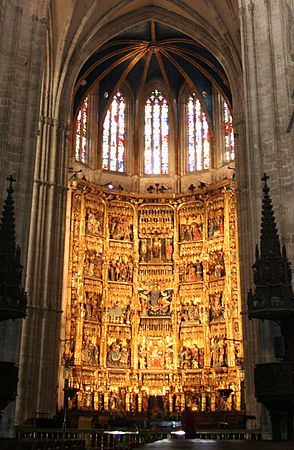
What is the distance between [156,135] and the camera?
32969 mm

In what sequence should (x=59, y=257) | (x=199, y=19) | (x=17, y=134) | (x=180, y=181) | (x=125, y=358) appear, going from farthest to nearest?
(x=180, y=181) → (x=125, y=358) → (x=199, y=19) → (x=59, y=257) → (x=17, y=134)

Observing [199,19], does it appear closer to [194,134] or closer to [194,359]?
[194,134]

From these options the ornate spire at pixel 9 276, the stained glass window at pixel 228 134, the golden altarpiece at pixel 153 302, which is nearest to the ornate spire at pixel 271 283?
the ornate spire at pixel 9 276

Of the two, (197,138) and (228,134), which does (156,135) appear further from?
(228,134)

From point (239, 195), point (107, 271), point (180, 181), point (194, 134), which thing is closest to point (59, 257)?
point (107, 271)

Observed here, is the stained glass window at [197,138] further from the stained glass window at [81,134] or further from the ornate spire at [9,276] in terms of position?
the ornate spire at [9,276]

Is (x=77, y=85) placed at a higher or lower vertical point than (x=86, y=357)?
higher

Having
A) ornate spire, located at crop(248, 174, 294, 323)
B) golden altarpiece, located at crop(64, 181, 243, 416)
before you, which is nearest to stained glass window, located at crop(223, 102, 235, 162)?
golden altarpiece, located at crop(64, 181, 243, 416)

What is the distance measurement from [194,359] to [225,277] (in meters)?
3.90

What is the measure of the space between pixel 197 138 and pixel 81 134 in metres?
5.90

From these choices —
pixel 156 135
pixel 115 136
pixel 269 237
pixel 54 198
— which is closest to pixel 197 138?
pixel 156 135

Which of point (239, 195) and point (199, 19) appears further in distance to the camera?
point (199, 19)

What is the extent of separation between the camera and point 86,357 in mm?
27344

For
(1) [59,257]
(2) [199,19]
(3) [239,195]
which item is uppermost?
(2) [199,19]
